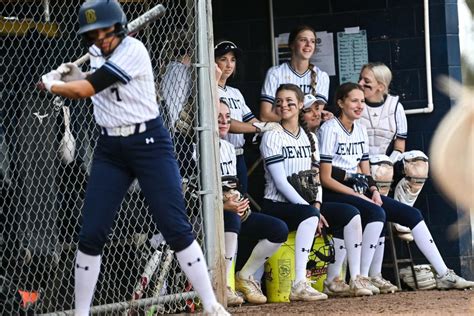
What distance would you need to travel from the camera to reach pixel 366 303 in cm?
898

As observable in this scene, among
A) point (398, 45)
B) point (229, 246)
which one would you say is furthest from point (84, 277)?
point (398, 45)

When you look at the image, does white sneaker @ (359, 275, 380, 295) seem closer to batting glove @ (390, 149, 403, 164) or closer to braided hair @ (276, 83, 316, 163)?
braided hair @ (276, 83, 316, 163)

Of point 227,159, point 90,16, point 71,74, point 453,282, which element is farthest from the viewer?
point 453,282

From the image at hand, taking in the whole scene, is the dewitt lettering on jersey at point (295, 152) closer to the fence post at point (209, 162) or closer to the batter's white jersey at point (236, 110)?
the batter's white jersey at point (236, 110)

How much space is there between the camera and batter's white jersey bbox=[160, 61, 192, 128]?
322 inches

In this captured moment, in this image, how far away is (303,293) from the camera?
9.24 m

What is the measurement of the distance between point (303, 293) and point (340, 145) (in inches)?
52.3

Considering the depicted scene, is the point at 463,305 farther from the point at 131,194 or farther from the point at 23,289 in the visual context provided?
the point at 23,289

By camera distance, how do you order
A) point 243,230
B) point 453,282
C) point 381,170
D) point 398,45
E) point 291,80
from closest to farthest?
point 243,230
point 291,80
point 453,282
point 381,170
point 398,45

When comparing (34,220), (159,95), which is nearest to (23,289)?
(34,220)

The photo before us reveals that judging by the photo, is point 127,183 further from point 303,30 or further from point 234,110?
point 303,30

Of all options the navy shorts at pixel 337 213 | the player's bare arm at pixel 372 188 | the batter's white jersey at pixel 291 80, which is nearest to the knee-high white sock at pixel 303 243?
the navy shorts at pixel 337 213

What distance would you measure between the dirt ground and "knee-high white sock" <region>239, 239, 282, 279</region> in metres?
0.31

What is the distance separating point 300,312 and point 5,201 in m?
2.33
